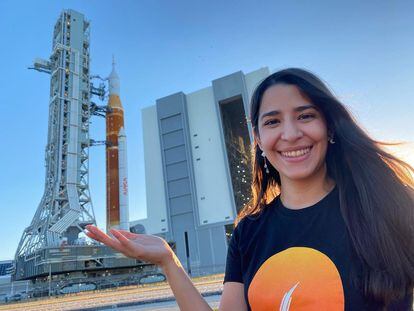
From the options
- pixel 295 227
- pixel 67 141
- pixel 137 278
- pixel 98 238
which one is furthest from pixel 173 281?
pixel 67 141

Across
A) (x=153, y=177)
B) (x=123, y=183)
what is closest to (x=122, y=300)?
(x=123, y=183)

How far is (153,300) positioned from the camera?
7770 mm

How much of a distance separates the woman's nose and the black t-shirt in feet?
0.92

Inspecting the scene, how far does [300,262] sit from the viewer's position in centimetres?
123

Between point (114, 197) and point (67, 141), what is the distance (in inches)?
266

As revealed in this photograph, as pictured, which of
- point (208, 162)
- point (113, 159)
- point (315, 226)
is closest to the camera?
Answer: point (315, 226)

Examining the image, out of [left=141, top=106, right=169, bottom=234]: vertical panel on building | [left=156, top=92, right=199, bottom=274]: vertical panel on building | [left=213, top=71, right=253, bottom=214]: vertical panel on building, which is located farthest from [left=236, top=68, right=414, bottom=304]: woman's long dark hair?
[left=141, top=106, right=169, bottom=234]: vertical panel on building

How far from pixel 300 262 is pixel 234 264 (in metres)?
0.39

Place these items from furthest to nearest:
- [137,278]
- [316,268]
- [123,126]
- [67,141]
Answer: [123,126], [67,141], [137,278], [316,268]

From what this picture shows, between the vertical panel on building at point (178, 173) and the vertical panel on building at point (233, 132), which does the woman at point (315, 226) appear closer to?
the vertical panel on building at point (233, 132)

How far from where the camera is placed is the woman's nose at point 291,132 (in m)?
1.45

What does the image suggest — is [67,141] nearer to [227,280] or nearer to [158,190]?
[158,190]

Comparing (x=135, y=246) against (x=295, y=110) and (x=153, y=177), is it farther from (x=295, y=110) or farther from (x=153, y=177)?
(x=153, y=177)

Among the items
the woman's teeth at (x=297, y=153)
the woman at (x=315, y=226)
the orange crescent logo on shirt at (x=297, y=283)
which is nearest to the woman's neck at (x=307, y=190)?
the woman at (x=315, y=226)
